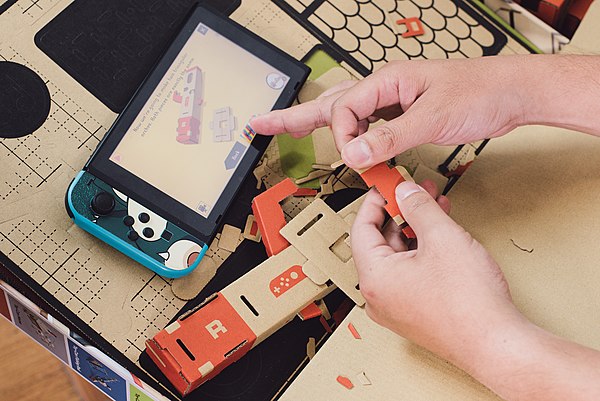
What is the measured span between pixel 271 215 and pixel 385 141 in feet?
0.53

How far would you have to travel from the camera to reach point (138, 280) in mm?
749

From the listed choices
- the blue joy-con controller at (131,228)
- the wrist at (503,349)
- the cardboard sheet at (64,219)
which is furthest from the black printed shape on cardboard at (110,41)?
the wrist at (503,349)

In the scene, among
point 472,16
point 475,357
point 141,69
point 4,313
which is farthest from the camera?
point 472,16

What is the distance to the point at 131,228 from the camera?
736 millimetres

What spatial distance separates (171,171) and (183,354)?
20 centimetres

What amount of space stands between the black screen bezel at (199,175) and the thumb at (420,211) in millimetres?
187

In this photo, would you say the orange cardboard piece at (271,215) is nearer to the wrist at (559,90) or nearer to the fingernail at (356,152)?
the fingernail at (356,152)

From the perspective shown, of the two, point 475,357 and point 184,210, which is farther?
point 184,210

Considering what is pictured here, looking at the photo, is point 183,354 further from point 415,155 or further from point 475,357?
point 415,155

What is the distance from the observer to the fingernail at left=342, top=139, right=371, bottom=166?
2.25 feet

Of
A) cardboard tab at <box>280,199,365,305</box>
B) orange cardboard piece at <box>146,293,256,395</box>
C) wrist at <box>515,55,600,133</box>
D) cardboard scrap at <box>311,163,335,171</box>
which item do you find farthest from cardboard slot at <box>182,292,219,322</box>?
wrist at <box>515,55,600,133</box>

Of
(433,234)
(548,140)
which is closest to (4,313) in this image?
(433,234)

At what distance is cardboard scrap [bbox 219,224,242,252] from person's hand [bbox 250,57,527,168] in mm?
159

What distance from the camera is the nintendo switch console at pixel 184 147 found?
0.74m
